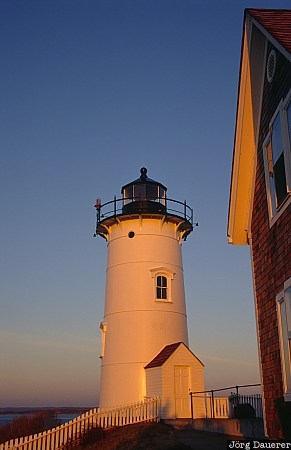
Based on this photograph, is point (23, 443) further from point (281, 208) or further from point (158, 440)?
point (281, 208)

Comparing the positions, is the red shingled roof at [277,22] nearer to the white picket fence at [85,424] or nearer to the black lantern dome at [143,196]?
the white picket fence at [85,424]

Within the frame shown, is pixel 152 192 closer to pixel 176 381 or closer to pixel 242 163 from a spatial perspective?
pixel 176 381

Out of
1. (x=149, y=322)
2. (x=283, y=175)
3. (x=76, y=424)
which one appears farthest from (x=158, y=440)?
(x=283, y=175)

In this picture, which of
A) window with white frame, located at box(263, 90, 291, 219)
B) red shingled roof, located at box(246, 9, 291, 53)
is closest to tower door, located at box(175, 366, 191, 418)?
window with white frame, located at box(263, 90, 291, 219)

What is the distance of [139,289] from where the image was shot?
24.2 meters

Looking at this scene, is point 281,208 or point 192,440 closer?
point 281,208

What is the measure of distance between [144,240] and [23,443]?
11.0 meters

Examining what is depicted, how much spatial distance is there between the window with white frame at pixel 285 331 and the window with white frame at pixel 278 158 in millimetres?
1351

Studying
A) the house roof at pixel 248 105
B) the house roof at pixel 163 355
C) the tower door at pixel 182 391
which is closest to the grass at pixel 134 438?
the tower door at pixel 182 391

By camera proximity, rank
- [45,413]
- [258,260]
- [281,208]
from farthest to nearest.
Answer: [45,413] → [258,260] → [281,208]

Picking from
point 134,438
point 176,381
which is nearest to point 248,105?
point 134,438

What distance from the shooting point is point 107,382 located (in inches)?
942

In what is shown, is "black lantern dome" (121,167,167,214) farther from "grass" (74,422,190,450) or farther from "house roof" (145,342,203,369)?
"grass" (74,422,190,450)

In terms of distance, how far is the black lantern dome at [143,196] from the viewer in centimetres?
2586
